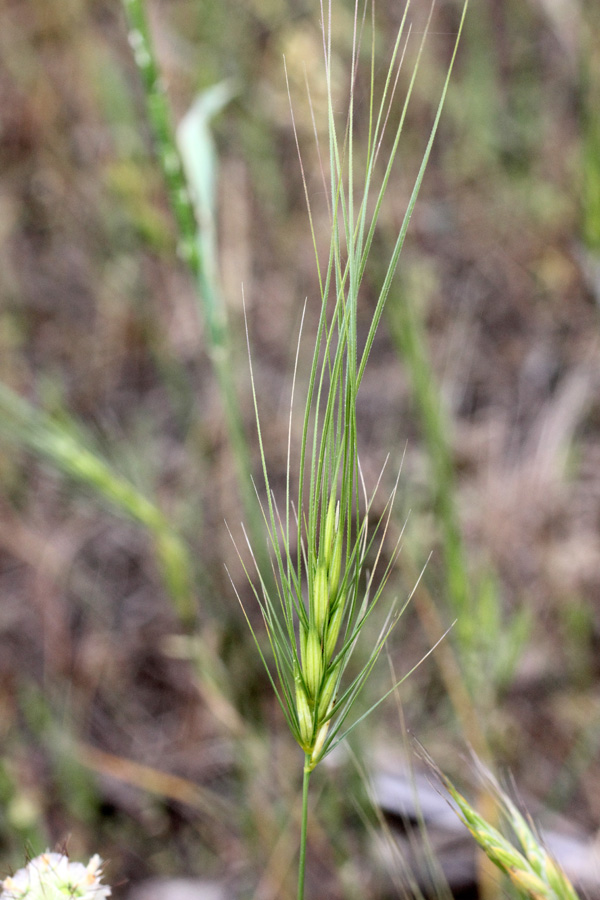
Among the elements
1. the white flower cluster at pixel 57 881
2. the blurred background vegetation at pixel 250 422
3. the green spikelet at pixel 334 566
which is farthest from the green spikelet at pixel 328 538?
the blurred background vegetation at pixel 250 422

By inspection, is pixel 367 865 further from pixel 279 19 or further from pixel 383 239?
pixel 279 19

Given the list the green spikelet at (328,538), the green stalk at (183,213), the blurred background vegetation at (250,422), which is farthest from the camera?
A: the blurred background vegetation at (250,422)

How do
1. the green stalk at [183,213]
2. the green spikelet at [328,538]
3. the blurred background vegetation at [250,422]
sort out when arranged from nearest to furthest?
the green spikelet at [328,538]
the green stalk at [183,213]
the blurred background vegetation at [250,422]

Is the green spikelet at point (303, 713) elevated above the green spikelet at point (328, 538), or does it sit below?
below

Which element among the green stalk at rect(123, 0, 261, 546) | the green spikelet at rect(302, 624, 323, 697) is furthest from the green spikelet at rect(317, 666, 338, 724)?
the green stalk at rect(123, 0, 261, 546)

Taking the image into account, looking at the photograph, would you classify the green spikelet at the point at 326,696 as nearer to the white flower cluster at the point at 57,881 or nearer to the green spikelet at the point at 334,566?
the green spikelet at the point at 334,566

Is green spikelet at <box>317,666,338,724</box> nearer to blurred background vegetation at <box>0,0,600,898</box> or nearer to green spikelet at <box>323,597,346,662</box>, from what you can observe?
green spikelet at <box>323,597,346,662</box>
